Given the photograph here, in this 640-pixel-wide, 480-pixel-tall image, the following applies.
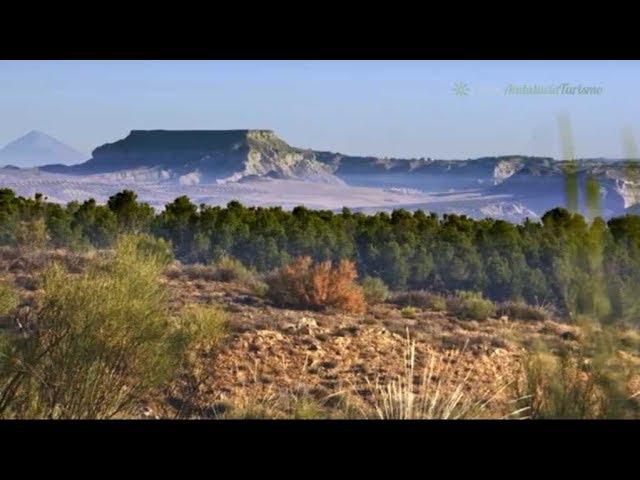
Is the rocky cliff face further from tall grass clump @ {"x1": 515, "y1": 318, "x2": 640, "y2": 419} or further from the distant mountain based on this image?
tall grass clump @ {"x1": 515, "y1": 318, "x2": 640, "y2": 419}

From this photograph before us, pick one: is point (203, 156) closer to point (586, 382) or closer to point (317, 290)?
point (317, 290)

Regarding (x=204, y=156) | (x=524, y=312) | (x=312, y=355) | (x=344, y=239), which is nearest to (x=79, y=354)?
(x=312, y=355)

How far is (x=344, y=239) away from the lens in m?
27.5

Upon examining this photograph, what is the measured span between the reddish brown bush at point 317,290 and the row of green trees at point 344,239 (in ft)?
19.9

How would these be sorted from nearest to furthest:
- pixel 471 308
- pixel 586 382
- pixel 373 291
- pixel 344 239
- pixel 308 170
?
pixel 586 382 < pixel 471 308 < pixel 373 291 < pixel 344 239 < pixel 308 170

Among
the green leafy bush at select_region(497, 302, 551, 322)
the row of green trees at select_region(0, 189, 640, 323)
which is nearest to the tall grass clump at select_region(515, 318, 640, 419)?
the green leafy bush at select_region(497, 302, 551, 322)

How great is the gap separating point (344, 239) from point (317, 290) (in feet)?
30.7

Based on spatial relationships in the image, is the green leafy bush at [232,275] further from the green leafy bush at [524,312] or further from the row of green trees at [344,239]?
the green leafy bush at [524,312]

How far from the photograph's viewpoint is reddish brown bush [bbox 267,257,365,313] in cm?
1827

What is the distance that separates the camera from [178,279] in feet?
67.2

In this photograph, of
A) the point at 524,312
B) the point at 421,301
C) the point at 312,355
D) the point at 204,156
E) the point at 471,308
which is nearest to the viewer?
the point at 312,355

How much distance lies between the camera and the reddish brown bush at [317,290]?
59.9 feet

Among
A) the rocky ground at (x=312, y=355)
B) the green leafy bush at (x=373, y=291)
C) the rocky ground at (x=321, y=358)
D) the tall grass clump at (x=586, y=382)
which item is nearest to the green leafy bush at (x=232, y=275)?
the rocky ground at (x=312, y=355)
